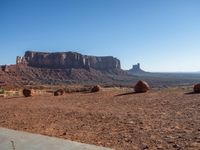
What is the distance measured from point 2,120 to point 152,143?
7526mm

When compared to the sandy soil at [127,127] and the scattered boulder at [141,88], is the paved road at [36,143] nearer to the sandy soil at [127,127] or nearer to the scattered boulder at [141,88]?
the sandy soil at [127,127]

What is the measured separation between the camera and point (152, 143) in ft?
23.6

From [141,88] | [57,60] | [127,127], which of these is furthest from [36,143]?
[57,60]

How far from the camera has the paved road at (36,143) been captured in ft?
21.5

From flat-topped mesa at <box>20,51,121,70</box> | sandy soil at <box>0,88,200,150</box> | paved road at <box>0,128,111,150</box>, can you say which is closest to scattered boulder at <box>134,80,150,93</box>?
sandy soil at <box>0,88,200,150</box>

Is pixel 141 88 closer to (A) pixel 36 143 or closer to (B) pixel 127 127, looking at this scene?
(B) pixel 127 127

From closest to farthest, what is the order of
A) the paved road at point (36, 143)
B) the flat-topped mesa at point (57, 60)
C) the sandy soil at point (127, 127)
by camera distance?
the paved road at point (36, 143)
the sandy soil at point (127, 127)
the flat-topped mesa at point (57, 60)

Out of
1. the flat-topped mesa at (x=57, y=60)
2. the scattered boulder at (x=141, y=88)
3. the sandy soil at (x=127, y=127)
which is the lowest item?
the sandy soil at (x=127, y=127)

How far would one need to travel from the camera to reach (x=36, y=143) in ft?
23.2

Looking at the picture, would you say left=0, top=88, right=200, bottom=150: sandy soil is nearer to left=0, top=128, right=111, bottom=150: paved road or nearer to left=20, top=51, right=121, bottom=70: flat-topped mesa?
left=0, top=128, right=111, bottom=150: paved road

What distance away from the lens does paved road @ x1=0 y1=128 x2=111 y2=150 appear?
21.5ft

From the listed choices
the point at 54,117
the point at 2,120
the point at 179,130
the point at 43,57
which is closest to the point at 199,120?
the point at 179,130

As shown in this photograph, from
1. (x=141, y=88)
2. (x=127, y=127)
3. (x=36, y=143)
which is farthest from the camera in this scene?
(x=141, y=88)

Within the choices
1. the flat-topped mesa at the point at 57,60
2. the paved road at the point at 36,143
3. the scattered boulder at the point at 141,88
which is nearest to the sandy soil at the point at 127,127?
the paved road at the point at 36,143
